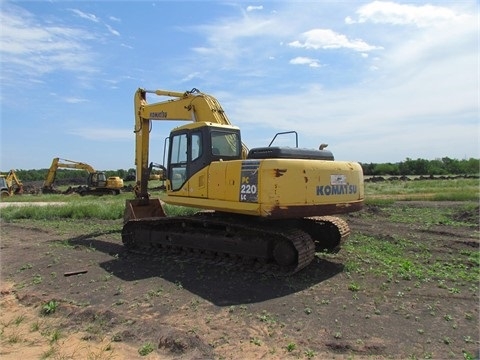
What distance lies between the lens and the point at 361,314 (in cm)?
610

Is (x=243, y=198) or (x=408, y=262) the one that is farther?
(x=408, y=262)

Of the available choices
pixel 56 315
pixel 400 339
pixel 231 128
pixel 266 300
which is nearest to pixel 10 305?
pixel 56 315

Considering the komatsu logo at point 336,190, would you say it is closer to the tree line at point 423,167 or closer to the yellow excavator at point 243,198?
the yellow excavator at point 243,198

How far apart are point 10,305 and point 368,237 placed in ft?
26.8

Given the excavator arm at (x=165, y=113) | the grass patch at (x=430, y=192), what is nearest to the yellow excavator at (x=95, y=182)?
the grass patch at (x=430, y=192)

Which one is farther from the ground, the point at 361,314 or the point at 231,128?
the point at 231,128

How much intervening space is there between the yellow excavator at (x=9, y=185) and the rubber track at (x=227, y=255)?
104 ft

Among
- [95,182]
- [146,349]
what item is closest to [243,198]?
[146,349]

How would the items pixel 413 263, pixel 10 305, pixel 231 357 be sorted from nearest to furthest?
pixel 231 357, pixel 10 305, pixel 413 263

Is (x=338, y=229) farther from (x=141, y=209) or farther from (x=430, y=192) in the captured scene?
(x=430, y=192)

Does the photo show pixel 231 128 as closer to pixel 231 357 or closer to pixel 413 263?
pixel 413 263

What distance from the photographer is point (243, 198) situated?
7.95m

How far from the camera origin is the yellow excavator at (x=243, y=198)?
7.70m

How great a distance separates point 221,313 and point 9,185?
38.3 metres
